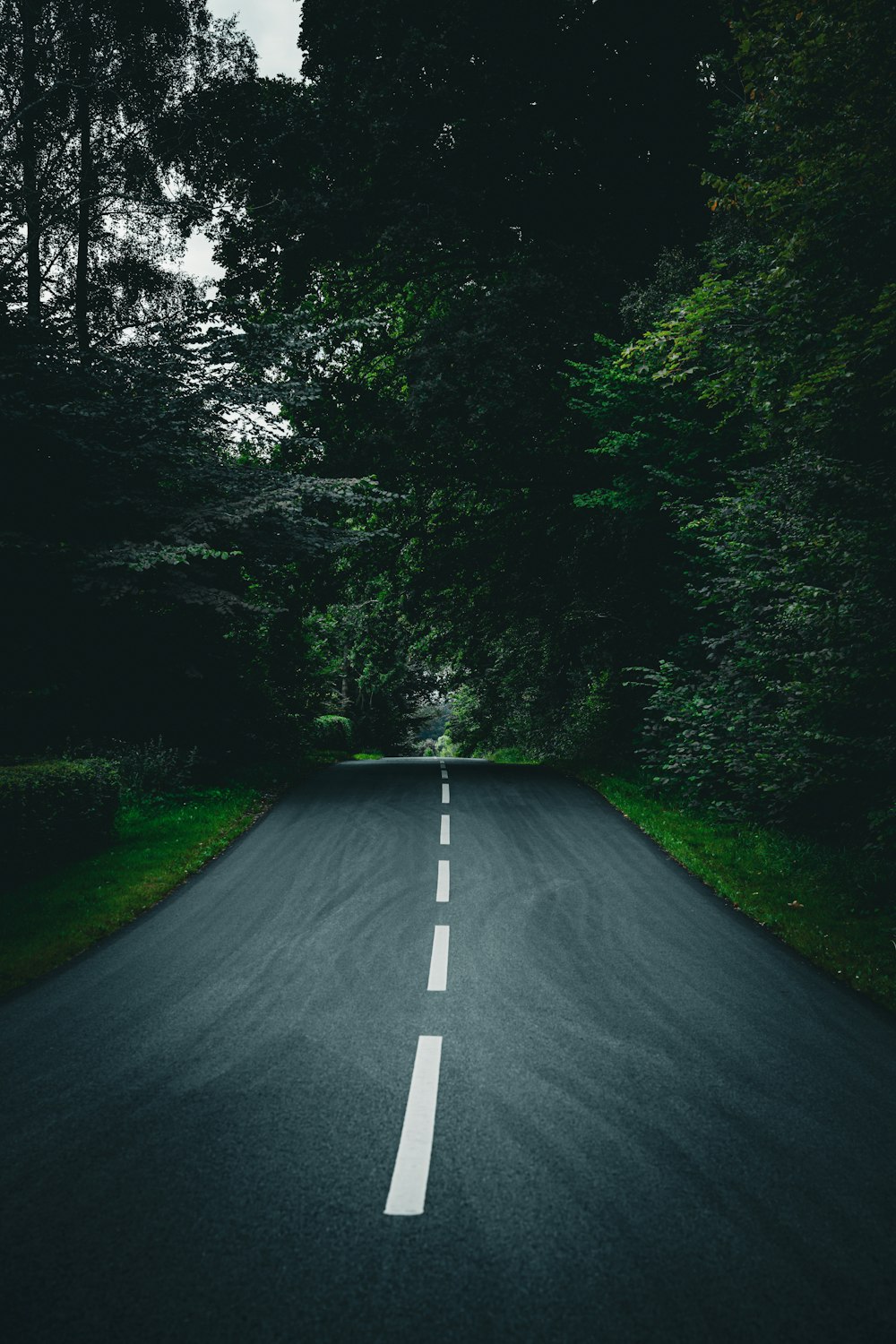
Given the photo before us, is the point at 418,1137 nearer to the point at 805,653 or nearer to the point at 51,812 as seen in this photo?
the point at 805,653

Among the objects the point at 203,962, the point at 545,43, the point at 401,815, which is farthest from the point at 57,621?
the point at 545,43

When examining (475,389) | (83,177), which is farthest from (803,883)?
(83,177)

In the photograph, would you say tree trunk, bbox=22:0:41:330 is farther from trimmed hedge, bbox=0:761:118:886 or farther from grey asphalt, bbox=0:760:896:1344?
grey asphalt, bbox=0:760:896:1344

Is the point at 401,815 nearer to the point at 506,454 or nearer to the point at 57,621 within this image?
the point at 57,621

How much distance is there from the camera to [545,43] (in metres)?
15.6

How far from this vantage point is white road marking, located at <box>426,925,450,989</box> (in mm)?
5391

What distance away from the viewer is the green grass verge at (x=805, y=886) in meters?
5.97

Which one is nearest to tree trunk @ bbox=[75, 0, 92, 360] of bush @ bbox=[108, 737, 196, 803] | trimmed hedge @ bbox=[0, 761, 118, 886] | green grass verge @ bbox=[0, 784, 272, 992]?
bush @ bbox=[108, 737, 196, 803]

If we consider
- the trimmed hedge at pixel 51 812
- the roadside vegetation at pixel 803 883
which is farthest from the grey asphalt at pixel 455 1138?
the trimmed hedge at pixel 51 812

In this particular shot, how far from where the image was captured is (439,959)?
586 cm

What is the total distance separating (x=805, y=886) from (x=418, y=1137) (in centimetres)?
613

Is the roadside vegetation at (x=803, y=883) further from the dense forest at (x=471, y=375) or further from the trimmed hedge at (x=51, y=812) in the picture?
the trimmed hedge at (x=51, y=812)

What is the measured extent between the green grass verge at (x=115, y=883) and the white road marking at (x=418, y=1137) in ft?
10.9

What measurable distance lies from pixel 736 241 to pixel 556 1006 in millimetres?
12002
